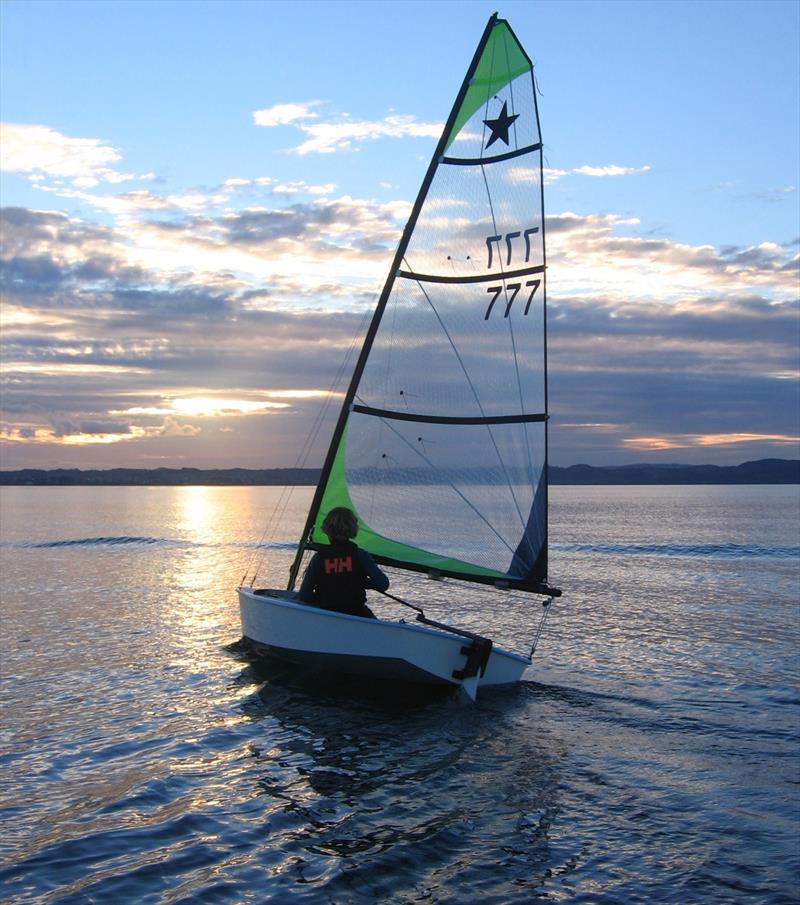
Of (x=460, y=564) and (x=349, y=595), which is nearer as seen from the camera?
(x=349, y=595)

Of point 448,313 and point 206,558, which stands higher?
point 448,313

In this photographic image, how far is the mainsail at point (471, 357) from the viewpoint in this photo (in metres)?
13.5

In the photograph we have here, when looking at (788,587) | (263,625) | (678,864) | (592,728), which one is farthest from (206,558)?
(678,864)

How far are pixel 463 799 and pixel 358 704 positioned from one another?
4052 millimetres

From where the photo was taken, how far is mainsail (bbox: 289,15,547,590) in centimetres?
1345

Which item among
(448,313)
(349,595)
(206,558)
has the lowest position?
(206,558)

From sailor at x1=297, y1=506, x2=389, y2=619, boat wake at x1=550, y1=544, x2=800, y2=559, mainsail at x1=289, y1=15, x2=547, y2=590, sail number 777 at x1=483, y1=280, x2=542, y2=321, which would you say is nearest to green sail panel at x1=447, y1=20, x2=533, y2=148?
mainsail at x1=289, y1=15, x2=547, y2=590

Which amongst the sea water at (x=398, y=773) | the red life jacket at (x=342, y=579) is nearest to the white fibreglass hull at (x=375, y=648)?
the red life jacket at (x=342, y=579)

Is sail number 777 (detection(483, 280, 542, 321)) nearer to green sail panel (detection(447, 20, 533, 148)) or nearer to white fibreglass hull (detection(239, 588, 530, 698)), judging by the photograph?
green sail panel (detection(447, 20, 533, 148))

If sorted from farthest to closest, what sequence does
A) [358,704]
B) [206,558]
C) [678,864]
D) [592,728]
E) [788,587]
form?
1. [206,558]
2. [788,587]
3. [358,704]
4. [592,728]
5. [678,864]

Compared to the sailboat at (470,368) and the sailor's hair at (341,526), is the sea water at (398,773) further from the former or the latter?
the sailor's hair at (341,526)

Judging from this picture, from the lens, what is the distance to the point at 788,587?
97.3ft

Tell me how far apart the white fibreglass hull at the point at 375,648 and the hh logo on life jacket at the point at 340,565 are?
23.7 inches

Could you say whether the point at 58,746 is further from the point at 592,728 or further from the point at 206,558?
the point at 206,558
